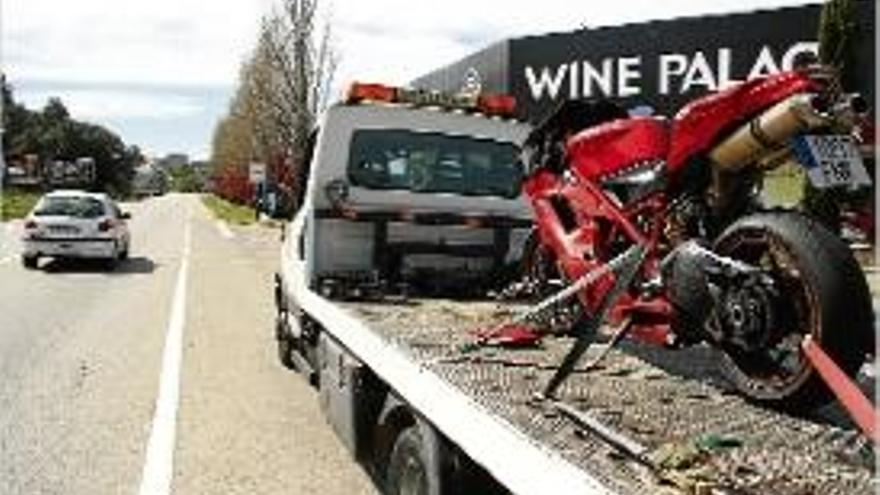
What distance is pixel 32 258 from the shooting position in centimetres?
2572

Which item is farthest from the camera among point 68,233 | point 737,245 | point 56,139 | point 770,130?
point 56,139

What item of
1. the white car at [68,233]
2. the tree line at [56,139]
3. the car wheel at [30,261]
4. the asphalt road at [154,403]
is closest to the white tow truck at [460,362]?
the asphalt road at [154,403]

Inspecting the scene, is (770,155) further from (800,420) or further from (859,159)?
(800,420)

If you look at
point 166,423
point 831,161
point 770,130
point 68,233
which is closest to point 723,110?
point 770,130

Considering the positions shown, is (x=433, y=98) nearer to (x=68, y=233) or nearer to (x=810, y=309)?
(x=810, y=309)

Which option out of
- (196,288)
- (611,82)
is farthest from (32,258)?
(611,82)

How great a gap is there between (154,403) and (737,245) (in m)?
5.80

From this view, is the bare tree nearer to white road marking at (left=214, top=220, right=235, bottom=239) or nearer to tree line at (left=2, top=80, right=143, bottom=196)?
white road marking at (left=214, top=220, right=235, bottom=239)

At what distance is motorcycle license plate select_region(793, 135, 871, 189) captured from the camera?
481 cm

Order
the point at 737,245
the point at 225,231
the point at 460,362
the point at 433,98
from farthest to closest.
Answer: the point at 225,231 < the point at 433,98 < the point at 460,362 < the point at 737,245

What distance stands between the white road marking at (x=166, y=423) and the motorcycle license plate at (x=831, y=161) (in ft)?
12.8

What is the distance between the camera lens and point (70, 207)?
2636 cm

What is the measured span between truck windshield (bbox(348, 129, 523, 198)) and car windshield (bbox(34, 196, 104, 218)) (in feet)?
56.6

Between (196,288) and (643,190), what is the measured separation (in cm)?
1572
